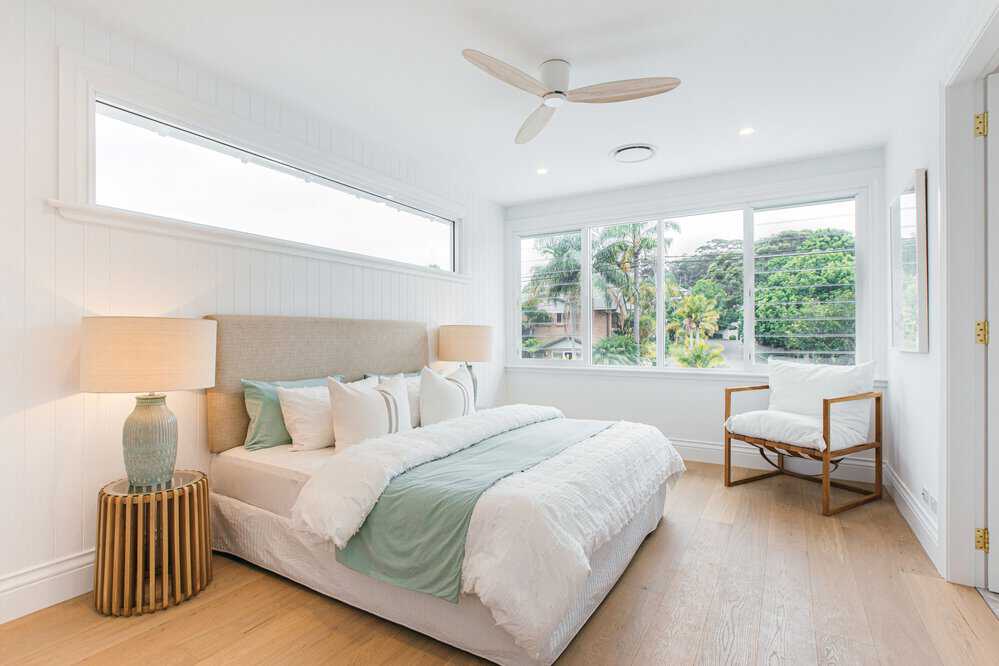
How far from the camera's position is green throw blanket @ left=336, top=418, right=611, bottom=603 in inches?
69.3

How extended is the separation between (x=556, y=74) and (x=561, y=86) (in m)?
0.06

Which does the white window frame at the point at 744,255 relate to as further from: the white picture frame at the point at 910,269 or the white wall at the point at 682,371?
the white picture frame at the point at 910,269

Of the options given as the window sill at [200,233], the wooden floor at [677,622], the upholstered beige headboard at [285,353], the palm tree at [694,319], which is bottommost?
the wooden floor at [677,622]

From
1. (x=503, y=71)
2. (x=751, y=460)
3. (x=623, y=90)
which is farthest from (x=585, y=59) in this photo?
(x=751, y=460)

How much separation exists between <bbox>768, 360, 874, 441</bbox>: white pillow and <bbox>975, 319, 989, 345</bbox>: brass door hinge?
4.11 feet

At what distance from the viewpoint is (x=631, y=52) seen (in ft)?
8.35

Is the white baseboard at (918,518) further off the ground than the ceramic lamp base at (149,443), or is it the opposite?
the ceramic lamp base at (149,443)

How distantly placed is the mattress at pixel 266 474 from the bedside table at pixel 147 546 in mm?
244

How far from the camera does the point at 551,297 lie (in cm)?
526

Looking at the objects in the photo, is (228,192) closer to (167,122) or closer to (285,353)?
(167,122)

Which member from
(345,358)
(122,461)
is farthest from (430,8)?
(122,461)

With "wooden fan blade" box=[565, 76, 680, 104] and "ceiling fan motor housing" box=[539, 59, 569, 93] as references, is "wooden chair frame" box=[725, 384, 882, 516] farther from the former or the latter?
"ceiling fan motor housing" box=[539, 59, 569, 93]

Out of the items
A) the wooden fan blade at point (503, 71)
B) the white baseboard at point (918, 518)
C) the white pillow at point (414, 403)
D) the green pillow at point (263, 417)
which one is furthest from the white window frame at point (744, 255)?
the green pillow at point (263, 417)

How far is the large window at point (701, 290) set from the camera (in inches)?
157
